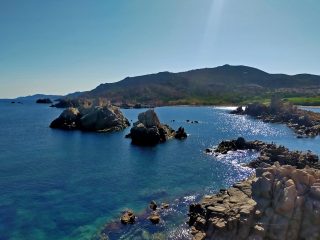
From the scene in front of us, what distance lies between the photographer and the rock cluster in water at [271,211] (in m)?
41.7

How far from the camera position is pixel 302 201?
42688mm

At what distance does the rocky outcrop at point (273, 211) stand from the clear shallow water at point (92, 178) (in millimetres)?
9234

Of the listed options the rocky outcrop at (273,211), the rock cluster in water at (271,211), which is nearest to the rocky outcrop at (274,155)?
the rock cluster in water at (271,211)

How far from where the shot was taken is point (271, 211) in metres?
43.0

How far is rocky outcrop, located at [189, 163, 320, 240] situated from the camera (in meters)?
41.7

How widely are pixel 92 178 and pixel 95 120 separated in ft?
274

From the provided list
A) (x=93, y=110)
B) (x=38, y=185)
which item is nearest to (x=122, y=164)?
(x=38, y=185)

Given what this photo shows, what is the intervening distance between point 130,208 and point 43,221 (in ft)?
46.5

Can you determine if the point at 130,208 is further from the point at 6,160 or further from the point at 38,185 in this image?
the point at 6,160

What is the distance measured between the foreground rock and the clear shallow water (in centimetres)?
1898

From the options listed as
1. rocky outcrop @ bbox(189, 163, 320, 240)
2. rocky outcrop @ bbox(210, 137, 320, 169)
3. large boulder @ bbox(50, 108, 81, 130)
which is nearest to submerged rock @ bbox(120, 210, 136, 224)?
rocky outcrop @ bbox(189, 163, 320, 240)

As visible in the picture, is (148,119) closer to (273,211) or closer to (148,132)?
(148,132)

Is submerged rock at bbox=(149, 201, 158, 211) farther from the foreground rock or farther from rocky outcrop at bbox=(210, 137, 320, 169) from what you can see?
the foreground rock

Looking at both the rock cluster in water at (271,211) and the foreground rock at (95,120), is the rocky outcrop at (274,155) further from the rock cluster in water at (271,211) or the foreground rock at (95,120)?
the foreground rock at (95,120)
